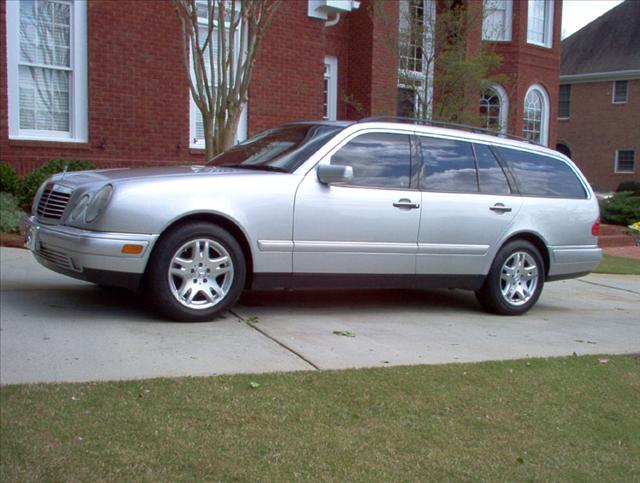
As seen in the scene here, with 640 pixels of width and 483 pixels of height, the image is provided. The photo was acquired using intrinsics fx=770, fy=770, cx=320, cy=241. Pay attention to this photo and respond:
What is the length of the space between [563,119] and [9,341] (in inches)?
1529

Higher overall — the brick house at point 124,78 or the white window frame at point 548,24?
the white window frame at point 548,24

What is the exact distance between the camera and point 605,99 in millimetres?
38500

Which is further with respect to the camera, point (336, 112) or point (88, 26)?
point (336, 112)

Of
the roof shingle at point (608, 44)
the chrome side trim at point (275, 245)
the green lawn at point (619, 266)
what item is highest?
the roof shingle at point (608, 44)

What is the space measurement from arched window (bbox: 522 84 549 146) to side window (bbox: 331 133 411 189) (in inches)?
624

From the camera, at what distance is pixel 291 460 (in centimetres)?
381

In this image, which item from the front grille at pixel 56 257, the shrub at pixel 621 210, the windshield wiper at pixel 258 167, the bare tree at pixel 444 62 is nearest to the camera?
the front grille at pixel 56 257

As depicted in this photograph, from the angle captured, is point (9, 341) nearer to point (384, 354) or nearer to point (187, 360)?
point (187, 360)

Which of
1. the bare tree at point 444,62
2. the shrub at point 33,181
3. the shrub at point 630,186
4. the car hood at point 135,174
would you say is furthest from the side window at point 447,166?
the shrub at point 630,186

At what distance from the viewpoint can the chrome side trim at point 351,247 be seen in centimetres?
644

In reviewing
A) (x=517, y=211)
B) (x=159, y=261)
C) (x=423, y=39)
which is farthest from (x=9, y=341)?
(x=423, y=39)

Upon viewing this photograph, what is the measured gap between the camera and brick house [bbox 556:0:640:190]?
3756cm

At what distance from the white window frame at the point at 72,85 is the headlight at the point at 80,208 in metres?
6.39

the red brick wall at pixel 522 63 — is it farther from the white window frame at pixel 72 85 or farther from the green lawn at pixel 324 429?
the green lawn at pixel 324 429
